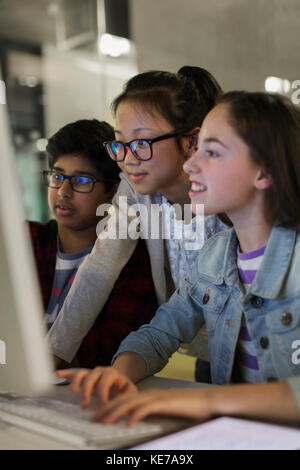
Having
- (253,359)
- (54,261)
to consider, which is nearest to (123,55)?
(54,261)

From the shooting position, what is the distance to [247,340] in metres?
1.01

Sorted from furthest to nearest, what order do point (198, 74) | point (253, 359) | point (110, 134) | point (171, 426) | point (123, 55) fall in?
point (123, 55) < point (110, 134) < point (198, 74) < point (253, 359) < point (171, 426)

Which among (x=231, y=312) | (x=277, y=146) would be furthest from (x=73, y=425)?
(x=277, y=146)

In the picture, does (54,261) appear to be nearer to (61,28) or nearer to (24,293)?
(24,293)

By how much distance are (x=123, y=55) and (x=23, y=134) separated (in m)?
0.94

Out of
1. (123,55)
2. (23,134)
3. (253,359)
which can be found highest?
(123,55)

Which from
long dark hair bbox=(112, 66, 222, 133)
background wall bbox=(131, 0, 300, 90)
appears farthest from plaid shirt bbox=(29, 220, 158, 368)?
background wall bbox=(131, 0, 300, 90)

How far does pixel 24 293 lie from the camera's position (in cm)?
53

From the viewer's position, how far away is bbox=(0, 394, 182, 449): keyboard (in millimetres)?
579

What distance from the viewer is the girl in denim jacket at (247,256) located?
3.09 ft

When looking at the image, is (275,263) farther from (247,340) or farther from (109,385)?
(109,385)

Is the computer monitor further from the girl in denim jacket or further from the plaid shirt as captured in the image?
the plaid shirt

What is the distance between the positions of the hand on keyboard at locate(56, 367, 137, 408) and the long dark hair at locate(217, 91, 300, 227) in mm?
421
